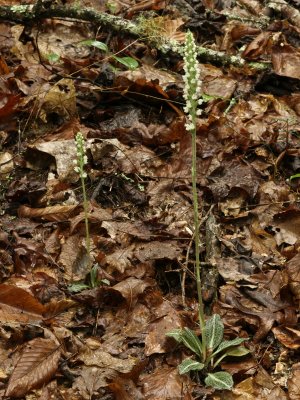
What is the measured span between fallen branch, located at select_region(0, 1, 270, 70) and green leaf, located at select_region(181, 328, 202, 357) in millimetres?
3328

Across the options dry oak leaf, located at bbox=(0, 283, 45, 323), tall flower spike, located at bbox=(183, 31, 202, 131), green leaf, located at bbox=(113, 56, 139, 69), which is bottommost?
dry oak leaf, located at bbox=(0, 283, 45, 323)

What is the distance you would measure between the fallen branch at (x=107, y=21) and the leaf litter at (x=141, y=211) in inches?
3.7

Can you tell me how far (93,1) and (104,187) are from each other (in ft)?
9.73

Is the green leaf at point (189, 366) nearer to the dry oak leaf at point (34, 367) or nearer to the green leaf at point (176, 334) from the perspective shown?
the green leaf at point (176, 334)

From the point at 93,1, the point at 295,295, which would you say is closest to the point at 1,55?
the point at 93,1

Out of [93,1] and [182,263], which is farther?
[93,1]

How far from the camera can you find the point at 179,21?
5848 millimetres

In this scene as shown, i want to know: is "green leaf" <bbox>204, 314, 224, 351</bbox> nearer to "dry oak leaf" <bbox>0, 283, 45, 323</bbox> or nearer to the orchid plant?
the orchid plant

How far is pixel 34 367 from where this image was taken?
2910 millimetres

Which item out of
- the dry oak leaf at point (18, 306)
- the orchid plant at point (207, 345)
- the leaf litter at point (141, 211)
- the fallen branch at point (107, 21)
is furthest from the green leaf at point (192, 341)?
the fallen branch at point (107, 21)

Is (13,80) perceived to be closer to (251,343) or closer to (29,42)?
(29,42)

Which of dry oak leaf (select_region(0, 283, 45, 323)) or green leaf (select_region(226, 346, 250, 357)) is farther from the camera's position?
dry oak leaf (select_region(0, 283, 45, 323))

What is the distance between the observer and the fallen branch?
18.0 feet

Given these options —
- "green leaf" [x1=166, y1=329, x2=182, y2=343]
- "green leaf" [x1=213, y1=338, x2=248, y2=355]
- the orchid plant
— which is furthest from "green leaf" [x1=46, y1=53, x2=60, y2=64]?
"green leaf" [x1=213, y1=338, x2=248, y2=355]
